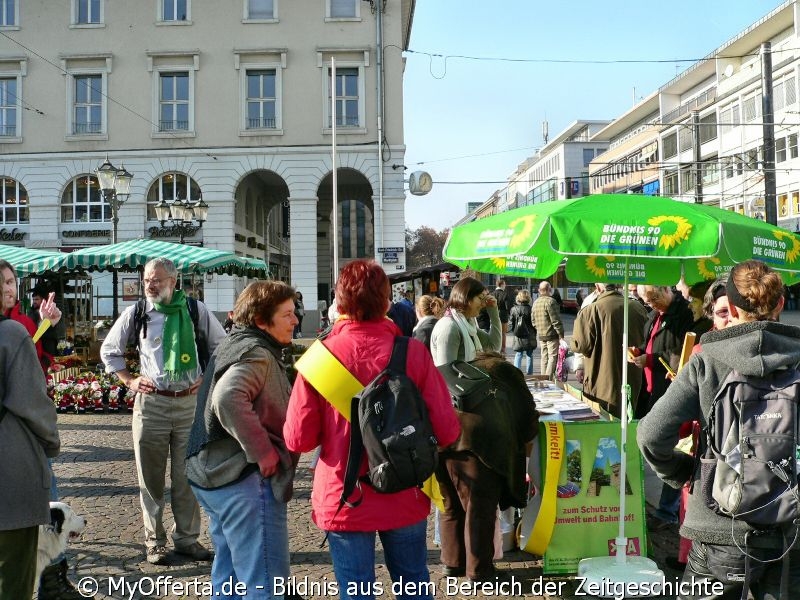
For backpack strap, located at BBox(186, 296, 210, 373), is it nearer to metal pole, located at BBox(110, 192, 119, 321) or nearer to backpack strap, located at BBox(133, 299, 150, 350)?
backpack strap, located at BBox(133, 299, 150, 350)

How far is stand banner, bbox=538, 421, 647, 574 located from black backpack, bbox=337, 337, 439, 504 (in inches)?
78.1

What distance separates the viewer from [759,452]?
8.34 ft

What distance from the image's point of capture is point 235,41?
2986 centimetres

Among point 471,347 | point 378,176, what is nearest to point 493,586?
point 471,347

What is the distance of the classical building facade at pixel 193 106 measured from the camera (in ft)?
96.8

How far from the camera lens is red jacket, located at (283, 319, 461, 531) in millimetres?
2850

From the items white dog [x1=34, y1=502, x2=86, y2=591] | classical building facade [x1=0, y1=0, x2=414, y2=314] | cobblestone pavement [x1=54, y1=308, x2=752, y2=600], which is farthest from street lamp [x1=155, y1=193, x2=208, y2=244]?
white dog [x1=34, y1=502, x2=86, y2=591]

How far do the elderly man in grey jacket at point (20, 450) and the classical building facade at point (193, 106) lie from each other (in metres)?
26.4

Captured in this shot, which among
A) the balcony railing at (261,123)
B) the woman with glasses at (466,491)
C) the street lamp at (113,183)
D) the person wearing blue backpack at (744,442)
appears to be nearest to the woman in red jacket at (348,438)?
the person wearing blue backpack at (744,442)

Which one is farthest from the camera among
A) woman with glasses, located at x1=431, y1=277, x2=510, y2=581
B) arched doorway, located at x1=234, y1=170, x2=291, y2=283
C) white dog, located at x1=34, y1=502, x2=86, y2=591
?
arched doorway, located at x1=234, y1=170, x2=291, y2=283

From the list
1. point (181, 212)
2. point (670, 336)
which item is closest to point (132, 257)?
point (181, 212)

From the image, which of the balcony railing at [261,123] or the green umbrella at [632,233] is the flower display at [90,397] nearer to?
the green umbrella at [632,233]

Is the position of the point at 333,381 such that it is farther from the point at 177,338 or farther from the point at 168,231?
the point at 168,231

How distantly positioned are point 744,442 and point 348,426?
4.65ft
